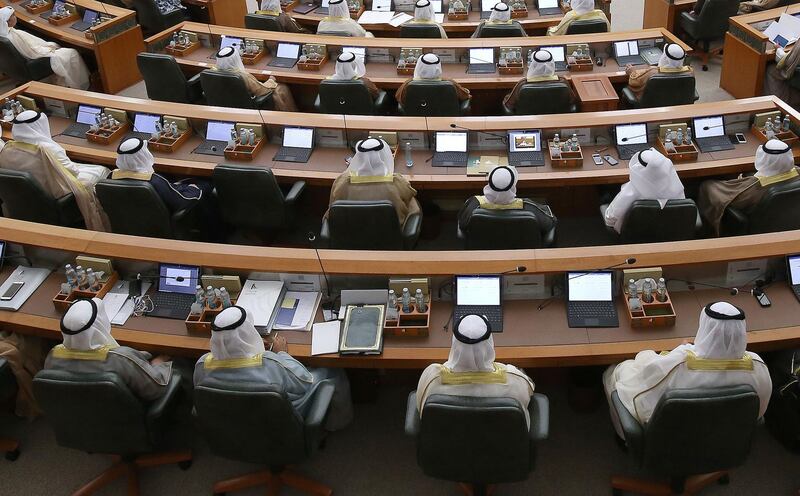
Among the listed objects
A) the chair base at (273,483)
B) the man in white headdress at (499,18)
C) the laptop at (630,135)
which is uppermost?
the man in white headdress at (499,18)

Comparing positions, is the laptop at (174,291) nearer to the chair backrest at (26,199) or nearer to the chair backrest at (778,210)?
the chair backrest at (26,199)

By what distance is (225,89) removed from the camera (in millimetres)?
6254

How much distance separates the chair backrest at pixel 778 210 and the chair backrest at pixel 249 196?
8.96ft

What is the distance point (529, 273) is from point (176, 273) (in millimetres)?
1756

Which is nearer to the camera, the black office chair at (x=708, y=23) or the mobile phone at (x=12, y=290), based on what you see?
the mobile phone at (x=12, y=290)

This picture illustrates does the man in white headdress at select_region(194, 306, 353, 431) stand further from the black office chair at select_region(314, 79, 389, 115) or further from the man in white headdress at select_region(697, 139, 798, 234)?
the black office chair at select_region(314, 79, 389, 115)

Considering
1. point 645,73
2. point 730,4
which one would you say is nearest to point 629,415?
point 645,73

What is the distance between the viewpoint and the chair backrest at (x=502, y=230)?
4.14m

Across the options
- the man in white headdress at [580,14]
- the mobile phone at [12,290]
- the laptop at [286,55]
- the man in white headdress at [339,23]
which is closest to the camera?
the mobile phone at [12,290]

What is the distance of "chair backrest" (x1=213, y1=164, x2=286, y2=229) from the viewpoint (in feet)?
15.4

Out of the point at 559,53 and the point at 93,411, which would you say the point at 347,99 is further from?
the point at 93,411

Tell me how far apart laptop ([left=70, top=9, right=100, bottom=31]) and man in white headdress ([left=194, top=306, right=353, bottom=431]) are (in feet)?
18.5

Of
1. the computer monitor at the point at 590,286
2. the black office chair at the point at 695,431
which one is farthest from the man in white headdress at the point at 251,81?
the black office chair at the point at 695,431

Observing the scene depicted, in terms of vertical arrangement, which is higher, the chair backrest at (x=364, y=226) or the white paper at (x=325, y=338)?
the chair backrest at (x=364, y=226)
